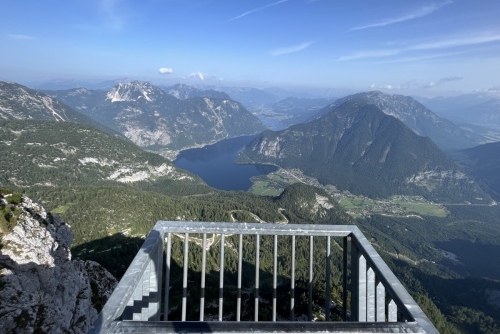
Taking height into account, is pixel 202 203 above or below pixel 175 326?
below

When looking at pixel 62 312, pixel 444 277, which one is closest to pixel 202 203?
pixel 444 277

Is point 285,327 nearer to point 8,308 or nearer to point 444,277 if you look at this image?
point 8,308

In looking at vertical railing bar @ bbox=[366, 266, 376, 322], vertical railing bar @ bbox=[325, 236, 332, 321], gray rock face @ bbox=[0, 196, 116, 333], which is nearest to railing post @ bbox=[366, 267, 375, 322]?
vertical railing bar @ bbox=[366, 266, 376, 322]

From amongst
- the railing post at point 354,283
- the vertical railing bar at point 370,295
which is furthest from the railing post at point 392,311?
the railing post at point 354,283

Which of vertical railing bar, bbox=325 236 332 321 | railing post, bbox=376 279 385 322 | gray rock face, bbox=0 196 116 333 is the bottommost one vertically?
gray rock face, bbox=0 196 116 333

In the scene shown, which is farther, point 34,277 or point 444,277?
point 444,277

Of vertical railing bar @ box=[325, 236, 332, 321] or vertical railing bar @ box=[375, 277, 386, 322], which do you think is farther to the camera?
vertical railing bar @ box=[325, 236, 332, 321]

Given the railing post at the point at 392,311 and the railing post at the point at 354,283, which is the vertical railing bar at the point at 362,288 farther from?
the railing post at the point at 392,311

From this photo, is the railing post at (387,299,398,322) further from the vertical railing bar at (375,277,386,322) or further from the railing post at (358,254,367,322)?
the railing post at (358,254,367,322)
